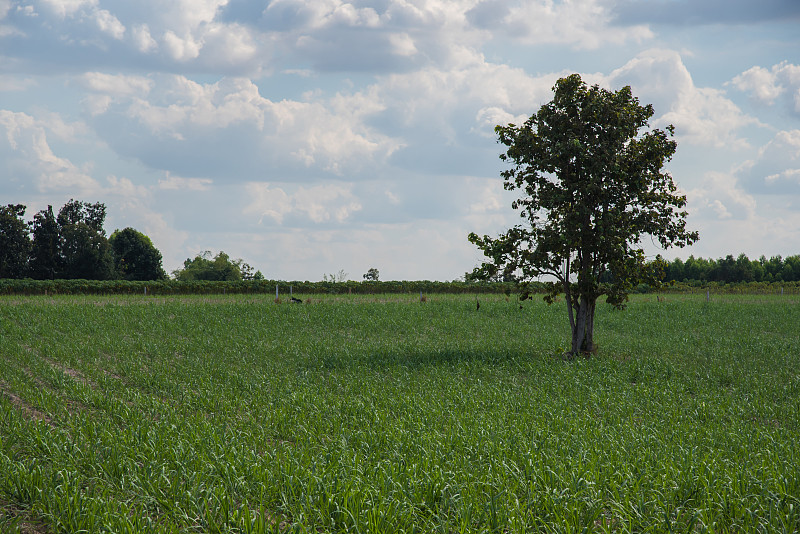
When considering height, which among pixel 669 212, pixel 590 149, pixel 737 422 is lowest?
pixel 737 422

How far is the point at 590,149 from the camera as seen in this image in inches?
866

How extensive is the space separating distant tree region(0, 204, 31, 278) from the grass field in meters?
58.2

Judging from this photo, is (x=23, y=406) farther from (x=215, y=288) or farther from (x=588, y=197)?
(x=215, y=288)

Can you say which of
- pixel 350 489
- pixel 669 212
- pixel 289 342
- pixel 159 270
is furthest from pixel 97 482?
pixel 159 270

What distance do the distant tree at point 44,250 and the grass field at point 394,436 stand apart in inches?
2294

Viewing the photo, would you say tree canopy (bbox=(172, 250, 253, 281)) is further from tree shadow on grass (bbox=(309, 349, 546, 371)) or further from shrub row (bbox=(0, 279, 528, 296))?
tree shadow on grass (bbox=(309, 349, 546, 371))

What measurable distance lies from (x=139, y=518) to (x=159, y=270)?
9082 centimetres

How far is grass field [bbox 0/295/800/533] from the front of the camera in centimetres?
702

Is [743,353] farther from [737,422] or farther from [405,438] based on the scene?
[405,438]

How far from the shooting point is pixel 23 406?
1427cm

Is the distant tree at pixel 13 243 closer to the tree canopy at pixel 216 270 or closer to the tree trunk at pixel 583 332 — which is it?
the tree canopy at pixel 216 270

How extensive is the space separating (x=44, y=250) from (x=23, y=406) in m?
73.8

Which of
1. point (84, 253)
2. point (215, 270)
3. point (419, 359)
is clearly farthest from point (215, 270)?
point (419, 359)

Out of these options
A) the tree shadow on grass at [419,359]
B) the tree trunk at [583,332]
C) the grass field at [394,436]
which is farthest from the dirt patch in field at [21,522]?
the tree trunk at [583,332]
